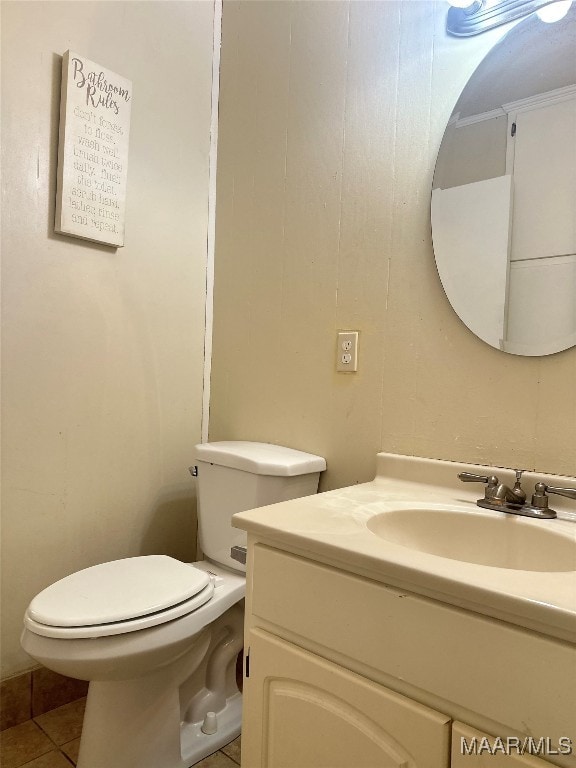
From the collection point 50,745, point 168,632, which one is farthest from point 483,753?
point 50,745

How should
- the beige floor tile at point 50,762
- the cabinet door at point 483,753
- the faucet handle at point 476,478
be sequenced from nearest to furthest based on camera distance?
the cabinet door at point 483,753 < the faucet handle at point 476,478 < the beige floor tile at point 50,762

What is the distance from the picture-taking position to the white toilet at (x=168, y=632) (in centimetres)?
98

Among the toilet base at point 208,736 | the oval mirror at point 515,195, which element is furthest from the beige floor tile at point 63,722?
the oval mirror at point 515,195

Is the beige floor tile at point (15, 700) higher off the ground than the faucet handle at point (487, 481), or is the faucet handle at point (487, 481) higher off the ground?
the faucet handle at point (487, 481)

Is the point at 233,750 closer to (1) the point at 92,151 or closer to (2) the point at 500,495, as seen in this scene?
(2) the point at 500,495

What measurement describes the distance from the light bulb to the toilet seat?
4.68 ft

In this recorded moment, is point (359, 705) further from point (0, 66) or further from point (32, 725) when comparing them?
point (0, 66)

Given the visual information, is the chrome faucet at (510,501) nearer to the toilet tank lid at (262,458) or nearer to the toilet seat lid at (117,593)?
the toilet tank lid at (262,458)

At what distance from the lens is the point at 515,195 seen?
1.06m

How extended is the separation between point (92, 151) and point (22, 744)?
159 centimetres

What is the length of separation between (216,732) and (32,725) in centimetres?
50

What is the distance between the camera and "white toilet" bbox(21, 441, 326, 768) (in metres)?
0.98

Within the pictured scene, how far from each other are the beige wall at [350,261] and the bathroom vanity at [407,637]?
0.73ft

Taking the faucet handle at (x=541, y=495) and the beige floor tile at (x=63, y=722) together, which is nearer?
the faucet handle at (x=541, y=495)
